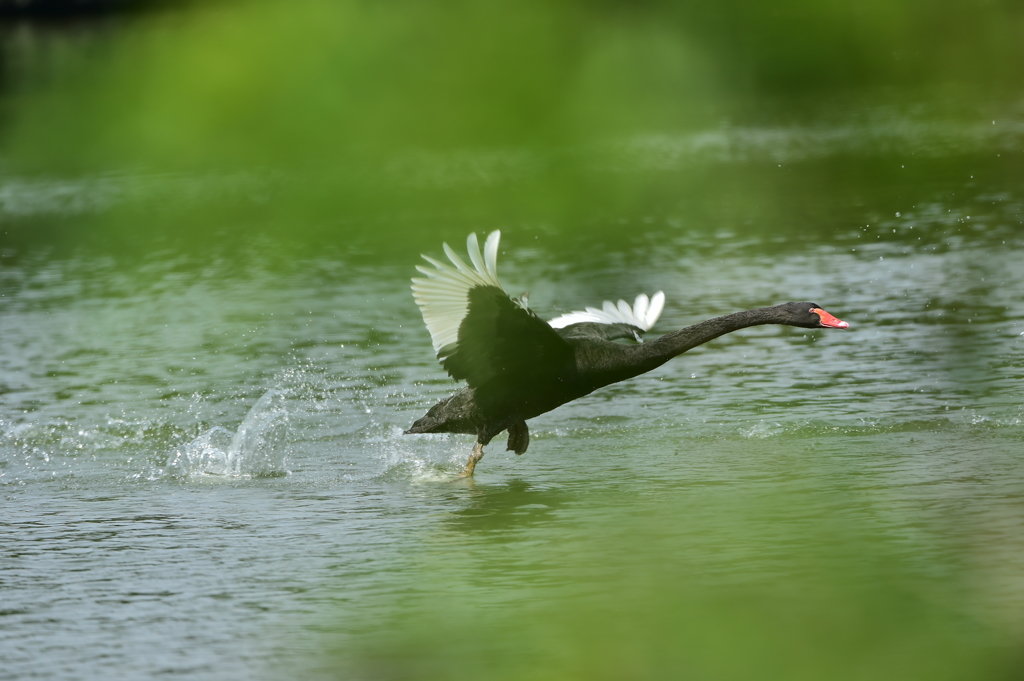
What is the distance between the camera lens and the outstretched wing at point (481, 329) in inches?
214

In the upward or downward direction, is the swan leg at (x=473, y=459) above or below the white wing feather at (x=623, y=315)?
below

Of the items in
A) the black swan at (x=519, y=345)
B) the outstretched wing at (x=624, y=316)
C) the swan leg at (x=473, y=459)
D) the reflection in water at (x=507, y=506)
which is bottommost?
the reflection in water at (x=507, y=506)

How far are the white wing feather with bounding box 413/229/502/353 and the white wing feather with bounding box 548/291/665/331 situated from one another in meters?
1.32

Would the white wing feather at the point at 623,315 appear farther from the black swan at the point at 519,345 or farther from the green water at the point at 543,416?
the green water at the point at 543,416

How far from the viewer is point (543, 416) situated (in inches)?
321

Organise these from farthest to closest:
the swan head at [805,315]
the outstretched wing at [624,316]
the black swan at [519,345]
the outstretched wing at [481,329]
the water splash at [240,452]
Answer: the water splash at [240,452] < the outstretched wing at [624,316] < the swan head at [805,315] < the black swan at [519,345] < the outstretched wing at [481,329]

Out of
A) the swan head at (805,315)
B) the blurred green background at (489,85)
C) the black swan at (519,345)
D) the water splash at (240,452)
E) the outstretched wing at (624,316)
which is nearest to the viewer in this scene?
the blurred green background at (489,85)

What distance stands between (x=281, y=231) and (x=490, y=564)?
2971mm

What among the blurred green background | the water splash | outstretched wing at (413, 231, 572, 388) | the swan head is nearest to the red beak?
the swan head

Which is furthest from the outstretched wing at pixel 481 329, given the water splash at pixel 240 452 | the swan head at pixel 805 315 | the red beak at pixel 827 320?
the water splash at pixel 240 452

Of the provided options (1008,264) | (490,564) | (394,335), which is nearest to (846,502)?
(490,564)

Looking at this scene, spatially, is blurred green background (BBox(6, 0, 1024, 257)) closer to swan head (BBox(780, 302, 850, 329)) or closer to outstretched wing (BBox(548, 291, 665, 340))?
swan head (BBox(780, 302, 850, 329))

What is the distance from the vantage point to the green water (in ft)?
5.41

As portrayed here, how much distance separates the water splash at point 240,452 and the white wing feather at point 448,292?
5.78ft
